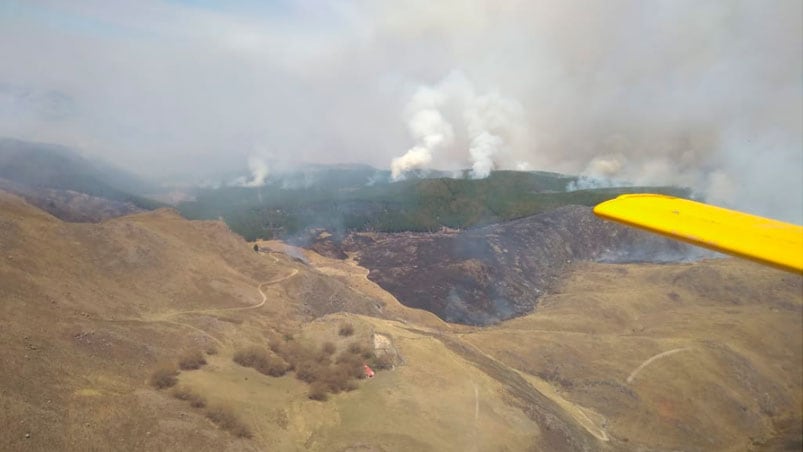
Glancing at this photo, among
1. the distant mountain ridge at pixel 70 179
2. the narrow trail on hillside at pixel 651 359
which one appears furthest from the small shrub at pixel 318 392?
the distant mountain ridge at pixel 70 179

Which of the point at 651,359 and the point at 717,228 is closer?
the point at 717,228

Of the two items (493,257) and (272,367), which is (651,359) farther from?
(493,257)

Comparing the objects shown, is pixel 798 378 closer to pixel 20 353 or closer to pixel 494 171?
pixel 20 353

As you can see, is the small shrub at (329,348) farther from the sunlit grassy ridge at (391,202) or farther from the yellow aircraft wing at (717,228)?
the sunlit grassy ridge at (391,202)

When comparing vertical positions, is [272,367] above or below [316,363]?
below

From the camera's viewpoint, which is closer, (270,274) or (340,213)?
(270,274)

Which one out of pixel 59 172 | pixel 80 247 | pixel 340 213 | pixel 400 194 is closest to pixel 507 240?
pixel 340 213

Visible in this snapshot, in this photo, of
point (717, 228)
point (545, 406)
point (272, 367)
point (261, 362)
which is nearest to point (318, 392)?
point (272, 367)
